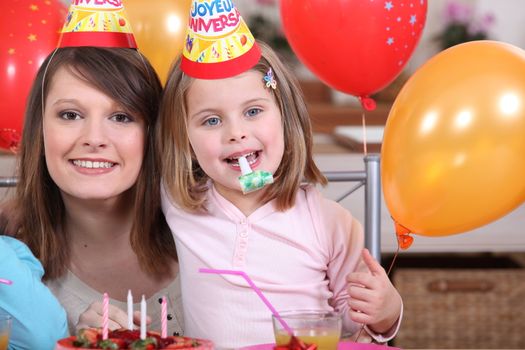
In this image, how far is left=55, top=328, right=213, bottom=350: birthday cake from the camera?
1.21 m

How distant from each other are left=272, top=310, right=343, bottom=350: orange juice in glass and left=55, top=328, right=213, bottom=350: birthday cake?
0.34ft

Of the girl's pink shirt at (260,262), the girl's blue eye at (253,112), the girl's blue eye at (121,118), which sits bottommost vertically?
the girl's pink shirt at (260,262)

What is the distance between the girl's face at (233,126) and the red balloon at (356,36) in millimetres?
236

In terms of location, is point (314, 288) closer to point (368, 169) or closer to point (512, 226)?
point (368, 169)

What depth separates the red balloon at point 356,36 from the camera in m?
1.78

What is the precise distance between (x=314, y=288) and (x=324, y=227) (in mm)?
117

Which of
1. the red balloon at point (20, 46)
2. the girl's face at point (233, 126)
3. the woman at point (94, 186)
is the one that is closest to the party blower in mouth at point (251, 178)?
the girl's face at point (233, 126)

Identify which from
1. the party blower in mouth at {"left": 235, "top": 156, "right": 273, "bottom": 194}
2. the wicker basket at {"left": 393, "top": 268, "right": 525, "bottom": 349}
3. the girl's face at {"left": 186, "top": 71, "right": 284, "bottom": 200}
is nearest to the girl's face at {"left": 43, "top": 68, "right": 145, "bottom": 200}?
the girl's face at {"left": 186, "top": 71, "right": 284, "bottom": 200}

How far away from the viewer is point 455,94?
1453 mm

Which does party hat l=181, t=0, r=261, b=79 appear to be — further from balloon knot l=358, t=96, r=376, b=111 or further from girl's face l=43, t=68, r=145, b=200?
balloon knot l=358, t=96, r=376, b=111

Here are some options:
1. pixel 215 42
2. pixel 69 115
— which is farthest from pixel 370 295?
pixel 69 115

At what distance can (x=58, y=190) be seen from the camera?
6.14ft

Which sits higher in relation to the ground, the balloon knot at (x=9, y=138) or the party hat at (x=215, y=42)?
the party hat at (x=215, y=42)

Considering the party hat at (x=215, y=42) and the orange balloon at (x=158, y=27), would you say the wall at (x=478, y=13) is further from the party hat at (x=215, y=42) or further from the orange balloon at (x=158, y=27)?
the party hat at (x=215, y=42)
